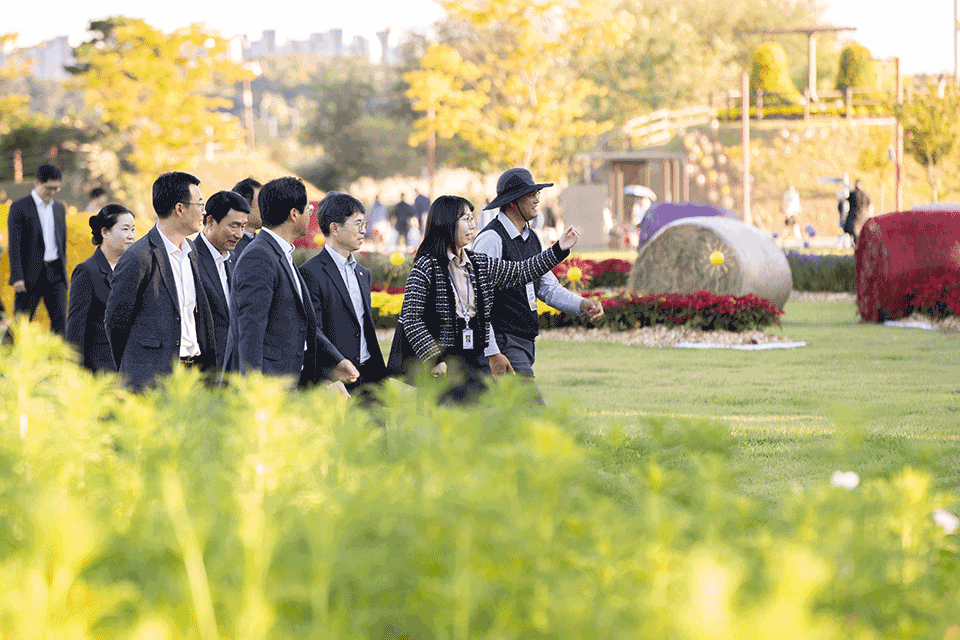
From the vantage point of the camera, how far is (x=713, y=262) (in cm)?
1570

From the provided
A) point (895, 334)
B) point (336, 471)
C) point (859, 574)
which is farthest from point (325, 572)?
point (895, 334)

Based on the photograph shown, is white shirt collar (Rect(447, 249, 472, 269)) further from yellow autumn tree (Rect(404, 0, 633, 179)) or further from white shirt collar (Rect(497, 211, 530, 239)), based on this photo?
yellow autumn tree (Rect(404, 0, 633, 179))

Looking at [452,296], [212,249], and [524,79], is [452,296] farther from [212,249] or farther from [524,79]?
[524,79]

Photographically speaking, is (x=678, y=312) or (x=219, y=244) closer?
(x=219, y=244)

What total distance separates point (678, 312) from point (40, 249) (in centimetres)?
733

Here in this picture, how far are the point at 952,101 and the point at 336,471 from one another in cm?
3327

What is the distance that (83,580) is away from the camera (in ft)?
6.24

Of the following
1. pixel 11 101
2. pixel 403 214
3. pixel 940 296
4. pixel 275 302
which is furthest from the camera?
pixel 11 101

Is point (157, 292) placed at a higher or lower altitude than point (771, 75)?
lower

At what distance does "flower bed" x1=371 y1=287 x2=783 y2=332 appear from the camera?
13609 mm

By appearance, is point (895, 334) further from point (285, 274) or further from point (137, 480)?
point (137, 480)

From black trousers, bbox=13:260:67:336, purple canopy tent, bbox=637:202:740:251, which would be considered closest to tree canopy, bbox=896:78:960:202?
purple canopy tent, bbox=637:202:740:251

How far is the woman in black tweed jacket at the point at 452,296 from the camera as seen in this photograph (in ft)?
18.2

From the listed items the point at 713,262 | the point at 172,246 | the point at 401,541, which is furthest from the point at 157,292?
the point at 713,262
